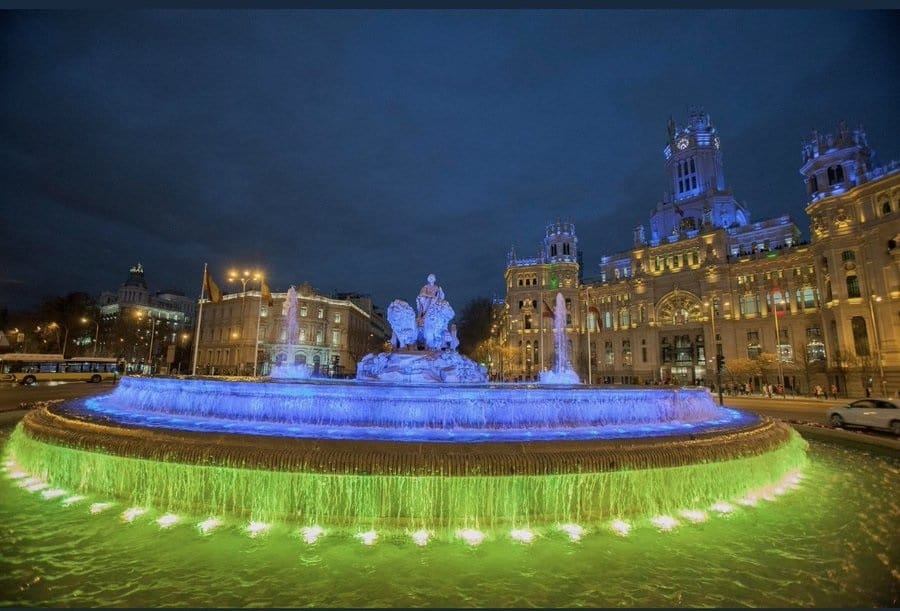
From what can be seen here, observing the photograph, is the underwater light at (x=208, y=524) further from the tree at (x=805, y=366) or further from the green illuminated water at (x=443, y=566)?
the tree at (x=805, y=366)

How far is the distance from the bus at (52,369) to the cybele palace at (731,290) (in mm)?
44695

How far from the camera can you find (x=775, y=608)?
15.5ft

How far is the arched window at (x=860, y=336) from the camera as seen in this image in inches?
1623

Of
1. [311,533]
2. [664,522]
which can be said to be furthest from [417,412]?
[664,522]

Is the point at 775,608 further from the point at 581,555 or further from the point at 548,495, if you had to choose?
the point at 548,495

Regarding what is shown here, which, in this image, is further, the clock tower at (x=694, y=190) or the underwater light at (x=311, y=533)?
the clock tower at (x=694, y=190)

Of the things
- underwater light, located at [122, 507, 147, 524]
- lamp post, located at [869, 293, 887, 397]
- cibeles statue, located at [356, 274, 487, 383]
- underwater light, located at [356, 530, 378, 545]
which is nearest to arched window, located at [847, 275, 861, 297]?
lamp post, located at [869, 293, 887, 397]

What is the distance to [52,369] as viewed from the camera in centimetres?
3934

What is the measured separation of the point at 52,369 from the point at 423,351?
4126 centimetres

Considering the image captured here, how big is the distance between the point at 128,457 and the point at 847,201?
6245cm

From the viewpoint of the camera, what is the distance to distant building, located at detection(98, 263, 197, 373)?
2864 inches

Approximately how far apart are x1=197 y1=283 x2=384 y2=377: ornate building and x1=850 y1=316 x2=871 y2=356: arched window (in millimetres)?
64098

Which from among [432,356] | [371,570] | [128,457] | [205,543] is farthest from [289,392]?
[432,356]

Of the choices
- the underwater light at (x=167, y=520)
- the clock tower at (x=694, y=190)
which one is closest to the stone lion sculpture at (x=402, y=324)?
the underwater light at (x=167, y=520)
